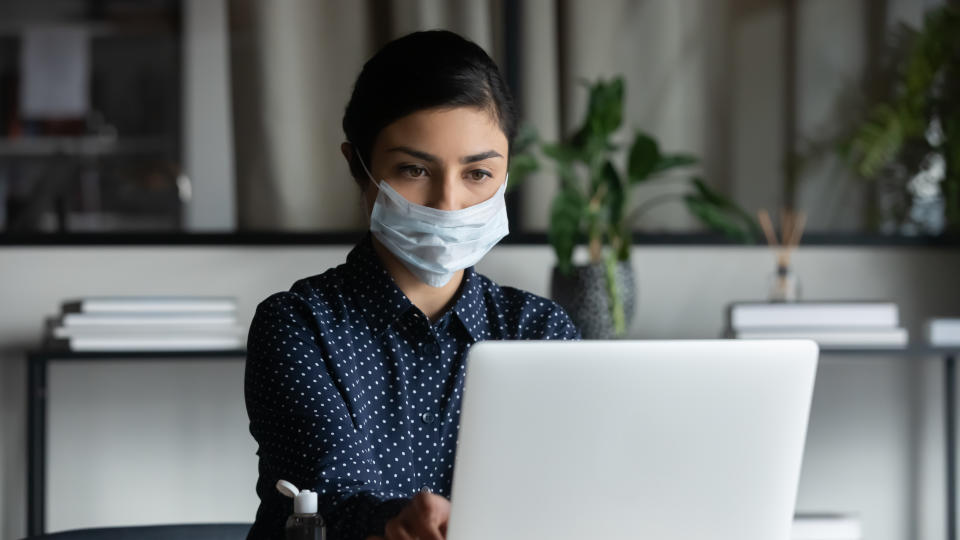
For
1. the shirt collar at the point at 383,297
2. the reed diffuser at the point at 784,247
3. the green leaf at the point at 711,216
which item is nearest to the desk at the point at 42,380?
the reed diffuser at the point at 784,247

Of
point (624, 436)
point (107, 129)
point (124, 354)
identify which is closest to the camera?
point (624, 436)

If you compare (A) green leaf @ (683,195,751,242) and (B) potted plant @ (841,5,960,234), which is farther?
(B) potted plant @ (841,5,960,234)

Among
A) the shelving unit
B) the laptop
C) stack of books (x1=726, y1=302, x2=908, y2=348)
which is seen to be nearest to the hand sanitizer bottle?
the laptop

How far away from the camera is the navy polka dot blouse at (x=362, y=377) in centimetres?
115

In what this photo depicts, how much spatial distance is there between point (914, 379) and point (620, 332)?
870 mm

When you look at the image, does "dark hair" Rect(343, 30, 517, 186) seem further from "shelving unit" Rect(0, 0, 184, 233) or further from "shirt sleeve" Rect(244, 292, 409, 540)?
"shelving unit" Rect(0, 0, 184, 233)

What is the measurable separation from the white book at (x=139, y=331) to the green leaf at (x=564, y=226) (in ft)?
2.27

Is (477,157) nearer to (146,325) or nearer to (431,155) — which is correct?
(431,155)

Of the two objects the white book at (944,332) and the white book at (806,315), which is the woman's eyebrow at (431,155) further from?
the white book at (944,332)

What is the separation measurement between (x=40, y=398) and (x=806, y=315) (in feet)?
5.36

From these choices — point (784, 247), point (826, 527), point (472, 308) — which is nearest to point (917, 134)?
point (784, 247)

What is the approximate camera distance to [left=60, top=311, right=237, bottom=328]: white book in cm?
223

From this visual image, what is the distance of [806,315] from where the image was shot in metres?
2.32

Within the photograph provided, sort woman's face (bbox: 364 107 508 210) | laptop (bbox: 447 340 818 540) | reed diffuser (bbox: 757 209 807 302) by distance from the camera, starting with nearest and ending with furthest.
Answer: laptop (bbox: 447 340 818 540), woman's face (bbox: 364 107 508 210), reed diffuser (bbox: 757 209 807 302)
